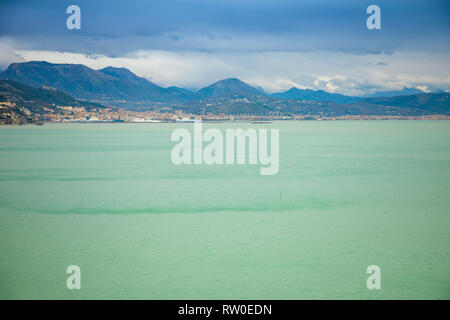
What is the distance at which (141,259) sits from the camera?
12141mm

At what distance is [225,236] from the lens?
14.3 m

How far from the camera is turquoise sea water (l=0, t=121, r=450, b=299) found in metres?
10.4

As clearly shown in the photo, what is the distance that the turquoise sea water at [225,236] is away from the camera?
34.2 ft

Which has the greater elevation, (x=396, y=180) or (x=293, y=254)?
(x=396, y=180)

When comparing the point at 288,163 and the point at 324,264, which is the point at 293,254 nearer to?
the point at 324,264

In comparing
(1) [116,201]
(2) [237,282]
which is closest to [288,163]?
(1) [116,201]

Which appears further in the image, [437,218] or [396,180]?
[396,180]

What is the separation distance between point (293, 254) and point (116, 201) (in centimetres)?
1020
